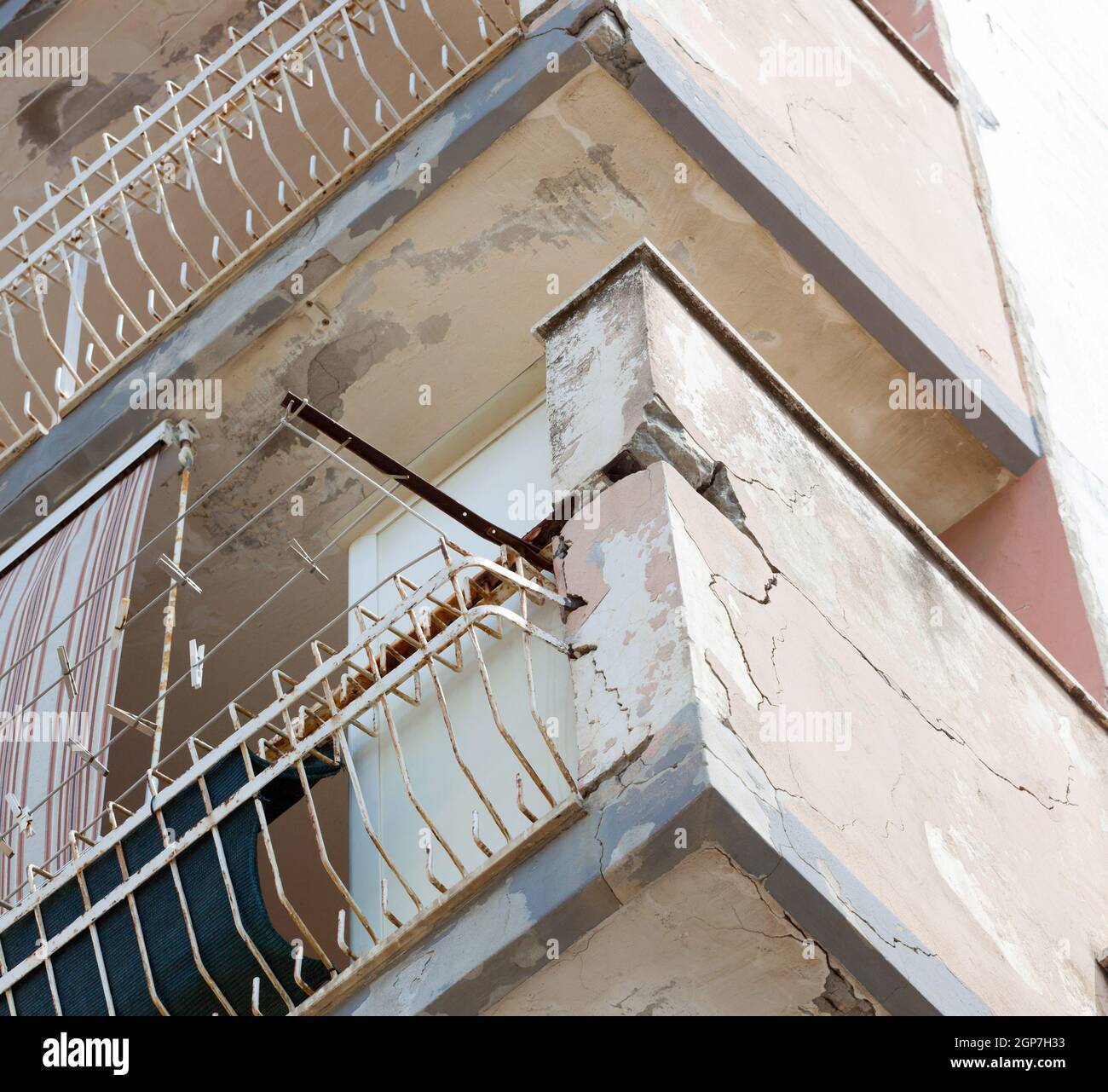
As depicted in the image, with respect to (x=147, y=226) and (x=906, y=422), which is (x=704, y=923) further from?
(x=147, y=226)

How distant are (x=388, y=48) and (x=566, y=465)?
4.17m

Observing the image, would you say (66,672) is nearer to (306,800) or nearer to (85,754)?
(85,754)

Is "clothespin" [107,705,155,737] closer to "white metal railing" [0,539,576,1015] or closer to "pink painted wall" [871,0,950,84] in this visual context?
"white metal railing" [0,539,576,1015]

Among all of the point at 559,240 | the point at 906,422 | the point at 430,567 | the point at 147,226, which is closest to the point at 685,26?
the point at 559,240

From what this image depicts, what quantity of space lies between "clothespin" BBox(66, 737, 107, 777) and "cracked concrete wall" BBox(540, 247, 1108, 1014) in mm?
1657

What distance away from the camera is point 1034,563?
772 centimetres

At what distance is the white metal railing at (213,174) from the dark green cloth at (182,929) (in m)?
2.49

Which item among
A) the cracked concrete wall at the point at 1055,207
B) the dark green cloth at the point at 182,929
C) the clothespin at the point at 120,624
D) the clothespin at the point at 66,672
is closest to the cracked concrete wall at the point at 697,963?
the dark green cloth at the point at 182,929

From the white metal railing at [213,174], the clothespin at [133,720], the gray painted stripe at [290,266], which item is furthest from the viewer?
the white metal railing at [213,174]

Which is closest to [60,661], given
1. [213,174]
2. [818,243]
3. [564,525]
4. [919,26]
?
[564,525]

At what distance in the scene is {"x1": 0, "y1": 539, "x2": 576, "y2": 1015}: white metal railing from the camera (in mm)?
5145

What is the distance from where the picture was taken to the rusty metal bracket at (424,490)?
18.9 feet

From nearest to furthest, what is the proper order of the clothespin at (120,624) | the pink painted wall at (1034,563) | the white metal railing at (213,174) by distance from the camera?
the clothespin at (120,624) → the pink painted wall at (1034,563) → the white metal railing at (213,174)

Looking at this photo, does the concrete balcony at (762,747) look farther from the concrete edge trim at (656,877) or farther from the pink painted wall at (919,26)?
the pink painted wall at (919,26)
